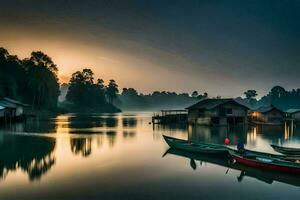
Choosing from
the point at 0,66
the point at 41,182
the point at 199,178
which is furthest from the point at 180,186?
the point at 0,66

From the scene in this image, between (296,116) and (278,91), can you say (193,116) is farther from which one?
(278,91)

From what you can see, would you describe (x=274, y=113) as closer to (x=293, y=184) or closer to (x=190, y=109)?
(x=190, y=109)

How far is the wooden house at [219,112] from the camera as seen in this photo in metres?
58.8

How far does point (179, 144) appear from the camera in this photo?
30594 mm

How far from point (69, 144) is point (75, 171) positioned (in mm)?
13359

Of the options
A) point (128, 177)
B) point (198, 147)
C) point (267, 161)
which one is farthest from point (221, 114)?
point (128, 177)

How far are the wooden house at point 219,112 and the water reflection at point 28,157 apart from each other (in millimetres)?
33872

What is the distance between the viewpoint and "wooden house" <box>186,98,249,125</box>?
5878cm

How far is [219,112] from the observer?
194ft

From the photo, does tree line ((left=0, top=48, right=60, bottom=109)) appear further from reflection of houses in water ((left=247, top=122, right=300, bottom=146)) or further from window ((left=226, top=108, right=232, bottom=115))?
reflection of houses in water ((left=247, top=122, right=300, bottom=146))

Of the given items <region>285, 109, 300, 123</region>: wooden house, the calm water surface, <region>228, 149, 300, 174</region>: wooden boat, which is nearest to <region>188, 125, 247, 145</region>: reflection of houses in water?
the calm water surface

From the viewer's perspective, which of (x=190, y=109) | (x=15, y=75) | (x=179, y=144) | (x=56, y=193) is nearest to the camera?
(x=56, y=193)

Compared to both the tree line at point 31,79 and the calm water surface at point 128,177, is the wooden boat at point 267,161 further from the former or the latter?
the tree line at point 31,79

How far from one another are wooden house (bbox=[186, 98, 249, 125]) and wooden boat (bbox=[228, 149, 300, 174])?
113 ft
